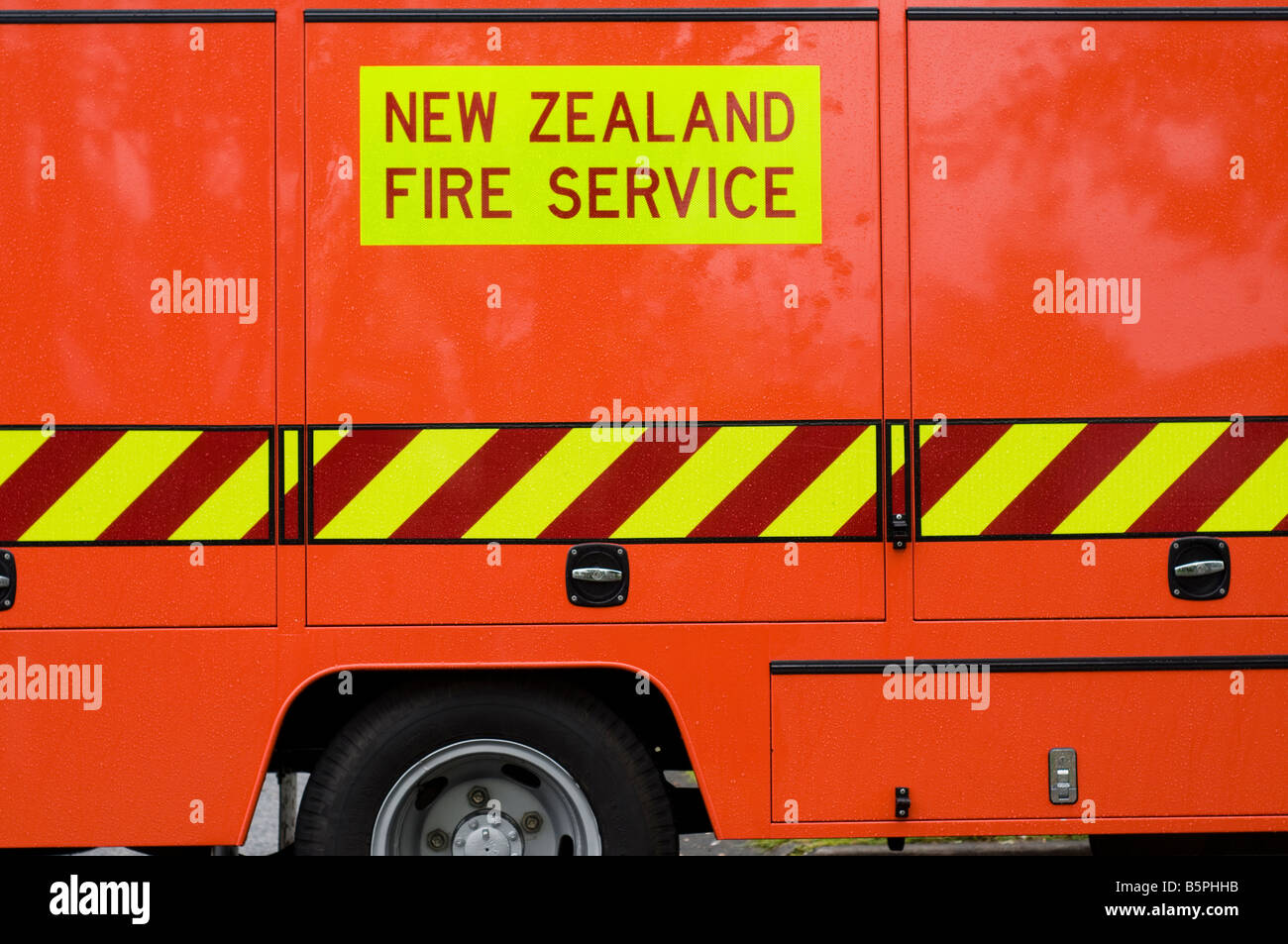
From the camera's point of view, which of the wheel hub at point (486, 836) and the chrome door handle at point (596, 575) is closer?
the chrome door handle at point (596, 575)

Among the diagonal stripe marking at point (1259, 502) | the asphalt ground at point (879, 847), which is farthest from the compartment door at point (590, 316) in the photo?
the asphalt ground at point (879, 847)

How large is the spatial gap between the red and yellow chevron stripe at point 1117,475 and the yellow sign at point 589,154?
0.75m

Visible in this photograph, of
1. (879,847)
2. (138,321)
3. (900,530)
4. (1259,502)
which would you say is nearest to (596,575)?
(900,530)

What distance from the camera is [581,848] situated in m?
3.43

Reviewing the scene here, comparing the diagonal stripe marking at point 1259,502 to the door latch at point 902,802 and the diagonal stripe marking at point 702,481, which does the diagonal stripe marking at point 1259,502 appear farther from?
Result: the diagonal stripe marking at point 702,481

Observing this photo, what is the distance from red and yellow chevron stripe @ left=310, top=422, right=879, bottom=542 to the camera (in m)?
3.28

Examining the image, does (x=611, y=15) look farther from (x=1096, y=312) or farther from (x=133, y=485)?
(x=133, y=485)

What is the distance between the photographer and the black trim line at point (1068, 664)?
3299mm

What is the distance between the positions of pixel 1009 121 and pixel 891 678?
1.60 m

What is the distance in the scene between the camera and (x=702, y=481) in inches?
130

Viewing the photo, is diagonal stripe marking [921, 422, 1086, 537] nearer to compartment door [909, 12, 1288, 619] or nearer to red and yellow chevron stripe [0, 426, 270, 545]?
compartment door [909, 12, 1288, 619]

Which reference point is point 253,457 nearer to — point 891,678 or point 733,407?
point 733,407

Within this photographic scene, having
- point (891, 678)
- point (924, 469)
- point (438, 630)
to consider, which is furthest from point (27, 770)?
point (924, 469)

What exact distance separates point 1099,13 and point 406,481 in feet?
7.72
